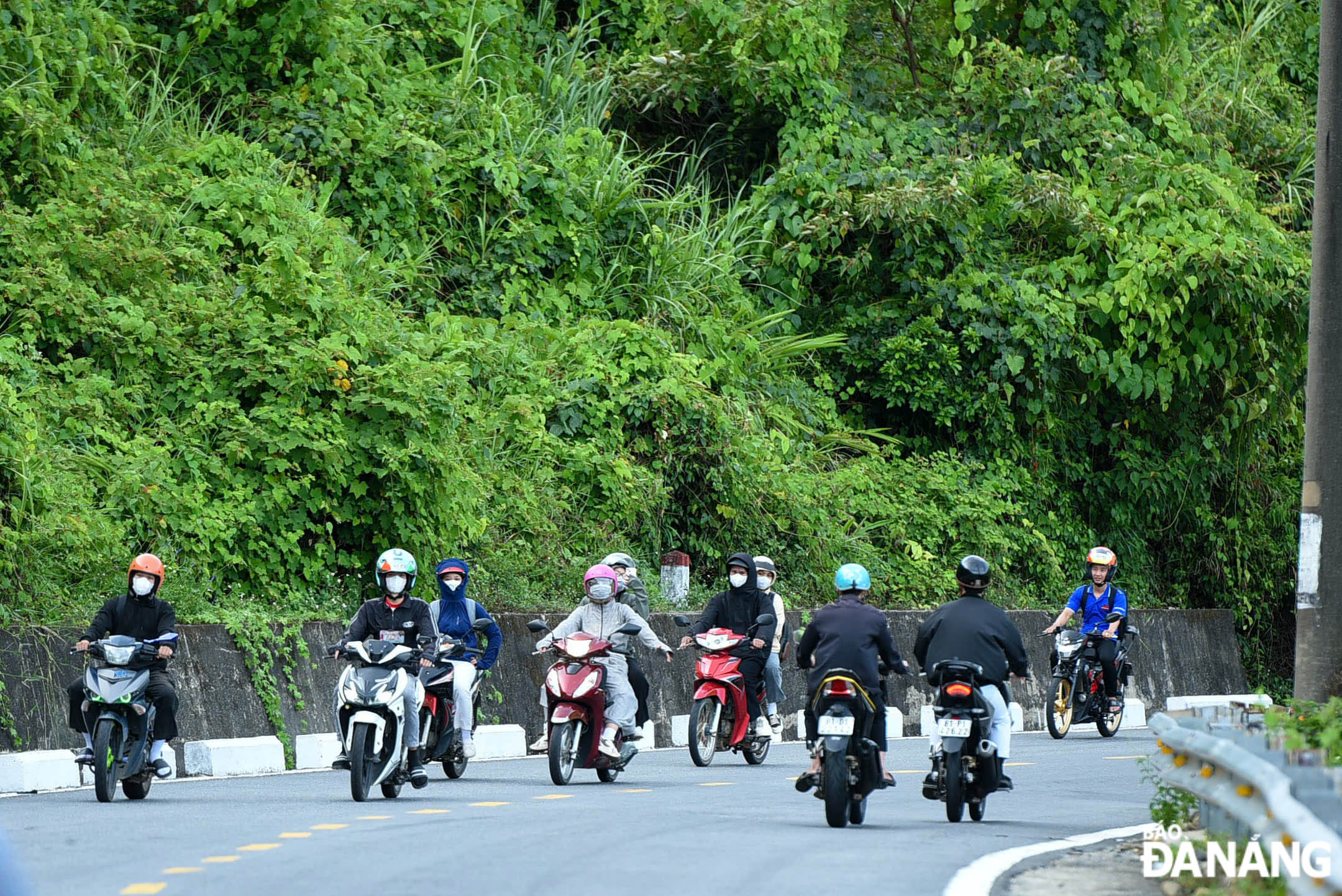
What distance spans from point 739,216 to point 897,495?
15.5 ft

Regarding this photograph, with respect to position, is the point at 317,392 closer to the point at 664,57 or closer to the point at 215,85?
the point at 215,85

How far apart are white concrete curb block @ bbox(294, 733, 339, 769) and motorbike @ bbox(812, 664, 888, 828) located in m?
5.76

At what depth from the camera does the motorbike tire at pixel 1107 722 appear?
2147 centimetres

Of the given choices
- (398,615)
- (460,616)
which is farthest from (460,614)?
(398,615)

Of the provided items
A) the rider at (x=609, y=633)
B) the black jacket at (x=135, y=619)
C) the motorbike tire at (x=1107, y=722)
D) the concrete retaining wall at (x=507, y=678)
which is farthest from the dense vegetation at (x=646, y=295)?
the motorbike tire at (x=1107, y=722)

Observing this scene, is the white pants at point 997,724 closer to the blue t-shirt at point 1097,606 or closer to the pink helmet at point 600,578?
the pink helmet at point 600,578

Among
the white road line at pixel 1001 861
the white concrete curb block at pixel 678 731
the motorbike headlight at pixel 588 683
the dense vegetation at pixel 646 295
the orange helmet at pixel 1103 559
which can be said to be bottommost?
the white road line at pixel 1001 861

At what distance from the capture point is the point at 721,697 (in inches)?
672

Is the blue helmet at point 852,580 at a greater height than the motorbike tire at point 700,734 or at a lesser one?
greater

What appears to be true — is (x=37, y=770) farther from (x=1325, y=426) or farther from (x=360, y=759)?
(x=1325, y=426)

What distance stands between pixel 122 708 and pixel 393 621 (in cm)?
200

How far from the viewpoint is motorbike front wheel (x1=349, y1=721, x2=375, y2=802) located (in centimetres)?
1284

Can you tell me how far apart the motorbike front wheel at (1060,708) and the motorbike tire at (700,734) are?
5408 millimetres

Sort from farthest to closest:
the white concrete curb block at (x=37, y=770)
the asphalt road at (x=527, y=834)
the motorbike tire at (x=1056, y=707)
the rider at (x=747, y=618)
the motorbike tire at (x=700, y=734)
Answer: the motorbike tire at (x=1056, y=707)
the rider at (x=747, y=618)
the motorbike tire at (x=700, y=734)
the white concrete curb block at (x=37, y=770)
the asphalt road at (x=527, y=834)
